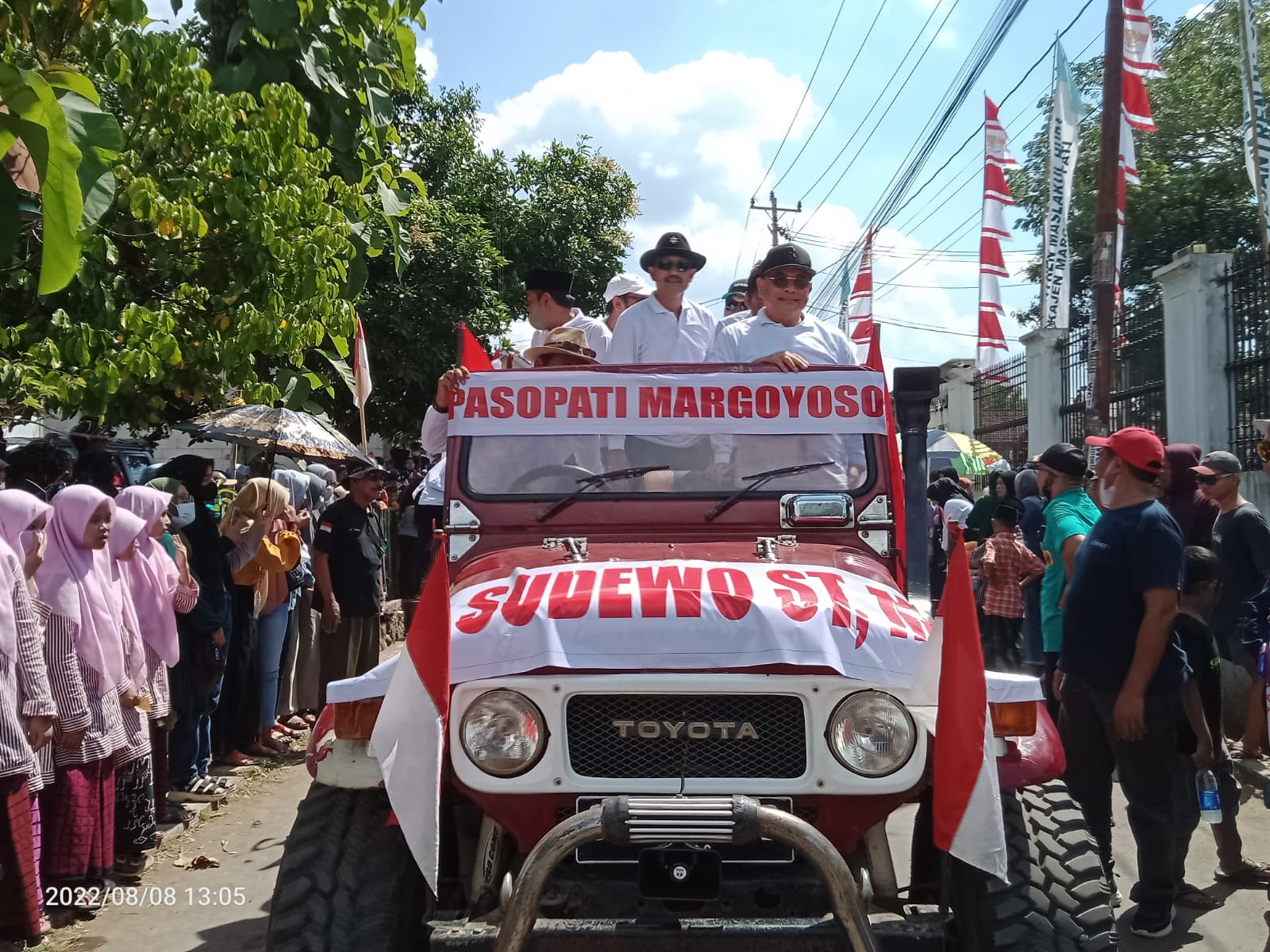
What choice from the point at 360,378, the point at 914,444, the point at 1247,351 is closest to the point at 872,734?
the point at 914,444

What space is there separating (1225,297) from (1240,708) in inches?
201

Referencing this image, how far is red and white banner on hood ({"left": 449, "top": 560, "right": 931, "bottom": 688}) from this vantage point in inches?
111

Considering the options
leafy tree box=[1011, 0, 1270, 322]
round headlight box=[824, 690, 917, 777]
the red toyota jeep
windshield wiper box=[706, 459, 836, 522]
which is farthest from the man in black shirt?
leafy tree box=[1011, 0, 1270, 322]

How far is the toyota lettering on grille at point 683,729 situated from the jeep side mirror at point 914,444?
117 centimetres

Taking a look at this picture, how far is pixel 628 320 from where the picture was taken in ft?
16.8

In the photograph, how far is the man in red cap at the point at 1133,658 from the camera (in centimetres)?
427

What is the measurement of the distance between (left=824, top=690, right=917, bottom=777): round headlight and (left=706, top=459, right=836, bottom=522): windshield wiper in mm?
1177

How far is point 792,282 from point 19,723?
333 centimetres

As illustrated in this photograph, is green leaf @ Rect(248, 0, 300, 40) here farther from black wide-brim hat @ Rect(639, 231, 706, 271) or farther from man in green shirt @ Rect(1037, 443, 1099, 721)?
man in green shirt @ Rect(1037, 443, 1099, 721)

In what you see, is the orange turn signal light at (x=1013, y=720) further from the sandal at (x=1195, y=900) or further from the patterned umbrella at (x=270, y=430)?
the patterned umbrella at (x=270, y=430)

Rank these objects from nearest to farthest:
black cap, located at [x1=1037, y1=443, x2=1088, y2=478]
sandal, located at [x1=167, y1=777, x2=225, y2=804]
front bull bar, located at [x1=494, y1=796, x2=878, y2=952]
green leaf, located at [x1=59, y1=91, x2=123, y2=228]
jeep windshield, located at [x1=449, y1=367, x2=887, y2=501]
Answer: green leaf, located at [x1=59, y1=91, x2=123, y2=228]
front bull bar, located at [x1=494, y1=796, x2=878, y2=952]
jeep windshield, located at [x1=449, y1=367, x2=887, y2=501]
black cap, located at [x1=1037, y1=443, x2=1088, y2=478]
sandal, located at [x1=167, y1=777, x2=225, y2=804]

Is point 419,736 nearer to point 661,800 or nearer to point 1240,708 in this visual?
point 661,800

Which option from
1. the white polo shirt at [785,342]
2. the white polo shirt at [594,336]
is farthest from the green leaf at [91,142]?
the white polo shirt at [594,336]

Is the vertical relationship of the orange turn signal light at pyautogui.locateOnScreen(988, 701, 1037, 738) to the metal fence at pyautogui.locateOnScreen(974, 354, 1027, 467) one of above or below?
below
